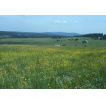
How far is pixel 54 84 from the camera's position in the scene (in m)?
4.27

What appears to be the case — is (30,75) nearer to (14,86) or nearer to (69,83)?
(14,86)

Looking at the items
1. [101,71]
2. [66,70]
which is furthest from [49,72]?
[101,71]

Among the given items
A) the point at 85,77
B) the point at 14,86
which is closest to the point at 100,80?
the point at 85,77

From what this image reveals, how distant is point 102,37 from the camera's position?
1020 inches

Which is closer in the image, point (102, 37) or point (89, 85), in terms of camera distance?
point (89, 85)

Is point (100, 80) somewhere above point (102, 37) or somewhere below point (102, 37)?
below

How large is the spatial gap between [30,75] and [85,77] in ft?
9.68

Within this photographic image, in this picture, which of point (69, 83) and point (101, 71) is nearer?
point (69, 83)
